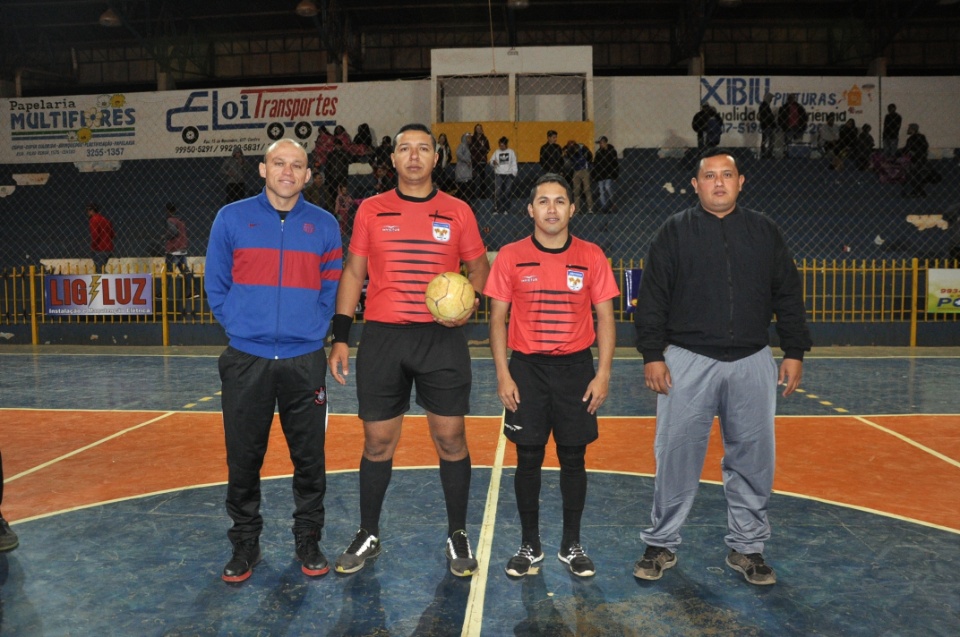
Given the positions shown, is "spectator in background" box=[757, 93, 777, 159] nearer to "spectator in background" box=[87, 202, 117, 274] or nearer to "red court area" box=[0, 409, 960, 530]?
"red court area" box=[0, 409, 960, 530]

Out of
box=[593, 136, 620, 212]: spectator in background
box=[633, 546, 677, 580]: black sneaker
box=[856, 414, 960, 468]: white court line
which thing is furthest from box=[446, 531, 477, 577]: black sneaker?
box=[593, 136, 620, 212]: spectator in background

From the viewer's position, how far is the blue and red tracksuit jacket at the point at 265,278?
13.4ft

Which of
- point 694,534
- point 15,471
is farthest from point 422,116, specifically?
point 694,534

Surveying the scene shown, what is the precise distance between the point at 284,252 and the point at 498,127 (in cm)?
1729

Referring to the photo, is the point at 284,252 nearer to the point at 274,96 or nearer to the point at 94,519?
the point at 94,519

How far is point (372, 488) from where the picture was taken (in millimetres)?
4305

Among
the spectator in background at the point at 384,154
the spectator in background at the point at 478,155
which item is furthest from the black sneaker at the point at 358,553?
the spectator in background at the point at 478,155

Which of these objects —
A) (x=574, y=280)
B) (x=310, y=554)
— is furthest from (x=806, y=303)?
(x=310, y=554)

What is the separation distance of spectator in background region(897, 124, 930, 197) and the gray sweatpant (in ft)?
57.9

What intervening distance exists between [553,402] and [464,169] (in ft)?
49.4

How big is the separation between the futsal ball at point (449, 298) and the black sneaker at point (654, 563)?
1.53m

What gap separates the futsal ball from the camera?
155 inches

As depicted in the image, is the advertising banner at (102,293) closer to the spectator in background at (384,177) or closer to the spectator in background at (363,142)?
the spectator in background at (384,177)

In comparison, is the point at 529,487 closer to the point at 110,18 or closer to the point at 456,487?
the point at 456,487
